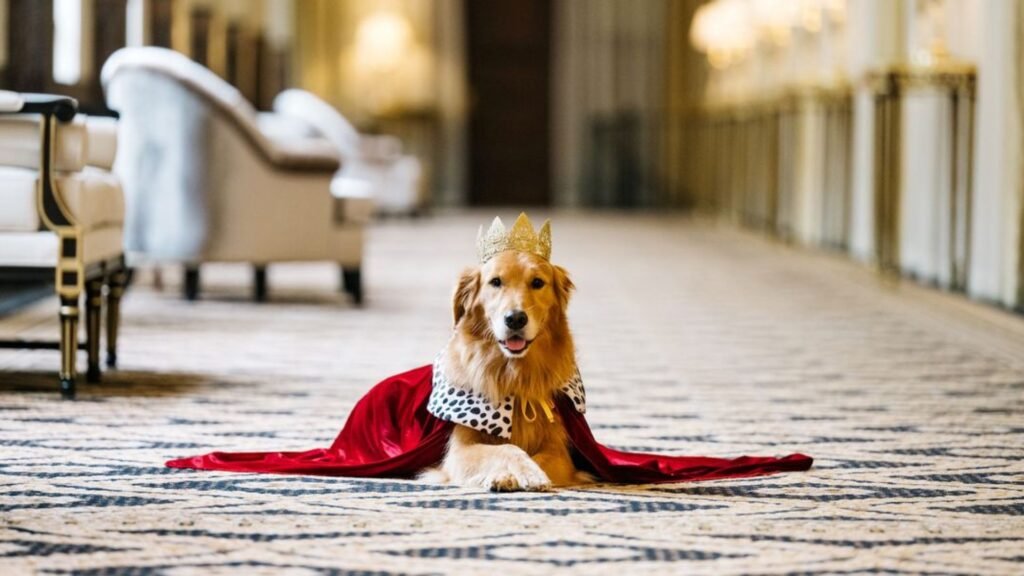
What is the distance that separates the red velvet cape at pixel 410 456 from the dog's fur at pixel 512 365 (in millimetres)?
60

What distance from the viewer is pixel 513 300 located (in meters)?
2.68

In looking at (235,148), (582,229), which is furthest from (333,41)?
(235,148)

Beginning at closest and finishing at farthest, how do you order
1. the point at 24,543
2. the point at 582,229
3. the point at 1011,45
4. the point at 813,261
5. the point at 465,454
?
the point at 24,543, the point at 465,454, the point at 1011,45, the point at 813,261, the point at 582,229

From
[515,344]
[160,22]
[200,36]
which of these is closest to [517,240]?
[515,344]

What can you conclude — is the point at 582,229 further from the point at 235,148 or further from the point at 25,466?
the point at 25,466

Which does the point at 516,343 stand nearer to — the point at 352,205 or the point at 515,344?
the point at 515,344

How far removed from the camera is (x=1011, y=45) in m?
6.46

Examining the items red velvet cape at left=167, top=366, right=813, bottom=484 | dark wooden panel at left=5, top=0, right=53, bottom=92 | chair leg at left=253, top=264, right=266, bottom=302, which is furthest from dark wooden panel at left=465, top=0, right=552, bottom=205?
red velvet cape at left=167, top=366, right=813, bottom=484

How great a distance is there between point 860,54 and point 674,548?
785cm

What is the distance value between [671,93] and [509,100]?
5.94 feet

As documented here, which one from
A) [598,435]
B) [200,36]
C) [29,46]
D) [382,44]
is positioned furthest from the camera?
[382,44]

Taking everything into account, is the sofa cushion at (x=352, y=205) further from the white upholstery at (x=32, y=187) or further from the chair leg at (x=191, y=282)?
the white upholstery at (x=32, y=187)

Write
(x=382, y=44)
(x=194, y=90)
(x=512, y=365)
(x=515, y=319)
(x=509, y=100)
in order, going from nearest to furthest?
(x=515, y=319), (x=512, y=365), (x=194, y=90), (x=382, y=44), (x=509, y=100)

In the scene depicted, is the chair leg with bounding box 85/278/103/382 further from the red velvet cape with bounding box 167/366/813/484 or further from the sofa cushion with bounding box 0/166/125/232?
the red velvet cape with bounding box 167/366/813/484
